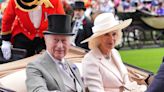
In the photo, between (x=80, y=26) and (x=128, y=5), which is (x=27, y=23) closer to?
(x=80, y=26)

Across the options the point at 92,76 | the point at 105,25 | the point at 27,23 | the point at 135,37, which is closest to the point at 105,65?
the point at 92,76

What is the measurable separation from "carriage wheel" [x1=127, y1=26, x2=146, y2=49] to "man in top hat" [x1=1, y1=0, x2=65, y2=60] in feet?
32.4

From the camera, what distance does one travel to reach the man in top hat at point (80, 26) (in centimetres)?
754

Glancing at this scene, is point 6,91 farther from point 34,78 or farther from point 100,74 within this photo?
point 100,74

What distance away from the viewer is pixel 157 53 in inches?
522

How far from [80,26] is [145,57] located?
13.8 ft

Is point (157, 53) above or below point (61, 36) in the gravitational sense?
below

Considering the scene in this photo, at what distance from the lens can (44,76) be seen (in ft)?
11.6

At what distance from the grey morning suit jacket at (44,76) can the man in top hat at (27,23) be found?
130cm

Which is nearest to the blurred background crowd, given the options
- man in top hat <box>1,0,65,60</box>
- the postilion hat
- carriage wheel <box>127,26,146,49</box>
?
carriage wheel <box>127,26,146,49</box>

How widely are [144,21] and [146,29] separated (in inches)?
10.3

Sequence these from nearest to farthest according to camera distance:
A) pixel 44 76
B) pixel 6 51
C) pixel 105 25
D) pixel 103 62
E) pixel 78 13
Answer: pixel 44 76 < pixel 103 62 < pixel 105 25 < pixel 6 51 < pixel 78 13

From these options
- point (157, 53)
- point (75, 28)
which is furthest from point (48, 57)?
point (157, 53)

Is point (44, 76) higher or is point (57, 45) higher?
point (57, 45)
